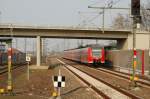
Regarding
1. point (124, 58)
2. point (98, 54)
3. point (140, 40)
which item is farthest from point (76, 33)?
point (124, 58)

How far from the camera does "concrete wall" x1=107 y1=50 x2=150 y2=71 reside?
42.5 meters

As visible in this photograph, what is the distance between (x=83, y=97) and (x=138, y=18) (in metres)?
6.93

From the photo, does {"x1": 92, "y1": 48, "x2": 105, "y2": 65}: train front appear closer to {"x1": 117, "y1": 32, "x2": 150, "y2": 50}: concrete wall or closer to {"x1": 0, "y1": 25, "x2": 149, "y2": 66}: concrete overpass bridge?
{"x1": 0, "y1": 25, "x2": 149, "y2": 66}: concrete overpass bridge

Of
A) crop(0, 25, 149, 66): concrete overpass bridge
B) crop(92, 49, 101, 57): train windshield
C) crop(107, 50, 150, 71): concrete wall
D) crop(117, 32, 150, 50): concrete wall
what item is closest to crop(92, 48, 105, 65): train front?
crop(92, 49, 101, 57): train windshield

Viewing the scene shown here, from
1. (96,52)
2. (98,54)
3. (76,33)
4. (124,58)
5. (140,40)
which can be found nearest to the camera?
(124,58)

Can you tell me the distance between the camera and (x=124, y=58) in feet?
169

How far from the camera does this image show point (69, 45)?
178 metres

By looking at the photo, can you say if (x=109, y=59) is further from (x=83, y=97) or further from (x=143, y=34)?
(x=83, y=97)

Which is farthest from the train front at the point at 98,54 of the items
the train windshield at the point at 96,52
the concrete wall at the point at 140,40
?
the concrete wall at the point at 140,40

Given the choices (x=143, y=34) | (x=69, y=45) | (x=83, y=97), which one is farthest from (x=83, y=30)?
(x=69, y=45)

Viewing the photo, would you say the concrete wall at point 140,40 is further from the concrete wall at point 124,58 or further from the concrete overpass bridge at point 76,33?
the concrete wall at point 124,58

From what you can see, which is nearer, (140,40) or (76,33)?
(76,33)

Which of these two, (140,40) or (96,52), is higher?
(140,40)

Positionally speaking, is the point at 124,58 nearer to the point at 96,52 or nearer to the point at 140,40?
the point at 96,52
